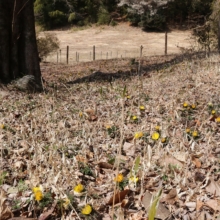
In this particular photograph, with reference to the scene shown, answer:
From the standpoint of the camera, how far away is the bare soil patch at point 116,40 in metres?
31.2

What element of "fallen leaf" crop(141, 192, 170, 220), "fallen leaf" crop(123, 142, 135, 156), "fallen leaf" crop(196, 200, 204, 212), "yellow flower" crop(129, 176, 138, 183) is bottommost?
"fallen leaf" crop(141, 192, 170, 220)

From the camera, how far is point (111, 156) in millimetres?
3006

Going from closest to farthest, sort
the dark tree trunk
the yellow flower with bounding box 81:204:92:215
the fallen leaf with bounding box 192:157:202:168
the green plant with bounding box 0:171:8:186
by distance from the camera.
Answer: the yellow flower with bounding box 81:204:92:215 → the green plant with bounding box 0:171:8:186 → the fallen leaf with bounding box 192:157:202:168 → the dark tree trunk

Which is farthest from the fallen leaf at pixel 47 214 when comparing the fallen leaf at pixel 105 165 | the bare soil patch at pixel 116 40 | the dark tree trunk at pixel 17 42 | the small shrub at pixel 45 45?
the bare soil patch at pixel 116 40

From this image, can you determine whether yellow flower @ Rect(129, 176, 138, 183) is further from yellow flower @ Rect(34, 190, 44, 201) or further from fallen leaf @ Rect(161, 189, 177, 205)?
yellow flower @ Rect(34, 190, 44, 201)

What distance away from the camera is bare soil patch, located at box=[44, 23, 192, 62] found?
31.2m

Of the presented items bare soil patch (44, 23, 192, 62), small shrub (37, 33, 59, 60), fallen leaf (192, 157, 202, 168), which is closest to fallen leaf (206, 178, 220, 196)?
fallen leaf (192, 157, 202, 168)

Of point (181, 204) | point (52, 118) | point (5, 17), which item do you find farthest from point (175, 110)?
point (5, 17)

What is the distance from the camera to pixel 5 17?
617 cm

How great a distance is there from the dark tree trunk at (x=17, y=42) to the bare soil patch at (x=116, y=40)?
71.8 ft

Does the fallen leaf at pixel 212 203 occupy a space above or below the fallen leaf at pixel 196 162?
below

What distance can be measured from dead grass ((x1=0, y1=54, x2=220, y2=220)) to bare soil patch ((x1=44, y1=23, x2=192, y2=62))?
2454 centimetres

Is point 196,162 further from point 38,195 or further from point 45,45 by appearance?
point 45,45

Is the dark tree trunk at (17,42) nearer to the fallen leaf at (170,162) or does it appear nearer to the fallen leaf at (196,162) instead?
the fallen leaf at (170,162)
